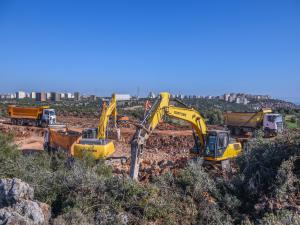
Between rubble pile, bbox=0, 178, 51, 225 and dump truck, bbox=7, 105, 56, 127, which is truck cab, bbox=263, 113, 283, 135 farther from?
rubble pile, bbox=0, 178, 51, 225

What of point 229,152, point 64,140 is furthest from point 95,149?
point 229,152

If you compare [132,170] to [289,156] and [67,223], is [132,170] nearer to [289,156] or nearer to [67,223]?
[67,223]

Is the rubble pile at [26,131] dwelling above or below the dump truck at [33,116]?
below

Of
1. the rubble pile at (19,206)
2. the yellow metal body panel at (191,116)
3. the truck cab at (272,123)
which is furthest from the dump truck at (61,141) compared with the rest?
the truck cab at (272,123)

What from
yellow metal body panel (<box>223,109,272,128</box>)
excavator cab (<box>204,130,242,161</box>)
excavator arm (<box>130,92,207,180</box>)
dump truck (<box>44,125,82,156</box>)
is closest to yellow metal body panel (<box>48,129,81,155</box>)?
dump truck (<box>44,125,82,156</box>)

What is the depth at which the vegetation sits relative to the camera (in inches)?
268

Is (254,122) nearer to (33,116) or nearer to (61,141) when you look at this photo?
(61,141)

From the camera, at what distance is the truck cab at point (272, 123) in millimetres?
25572

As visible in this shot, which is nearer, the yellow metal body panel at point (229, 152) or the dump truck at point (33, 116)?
the yellow metal body panel at point (229, 152)

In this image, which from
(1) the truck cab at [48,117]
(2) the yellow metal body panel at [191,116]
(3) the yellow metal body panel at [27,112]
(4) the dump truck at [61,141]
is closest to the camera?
(2) the yellow metal body panel at [191,116]

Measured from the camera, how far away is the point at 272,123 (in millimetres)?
25812

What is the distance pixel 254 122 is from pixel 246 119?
0.79 m

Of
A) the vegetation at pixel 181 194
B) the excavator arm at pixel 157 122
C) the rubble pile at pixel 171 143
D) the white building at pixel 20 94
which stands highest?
the white building at pixel 20 94

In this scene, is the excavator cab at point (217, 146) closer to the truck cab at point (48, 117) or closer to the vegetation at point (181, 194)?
the vegetation at point (181, 194)
